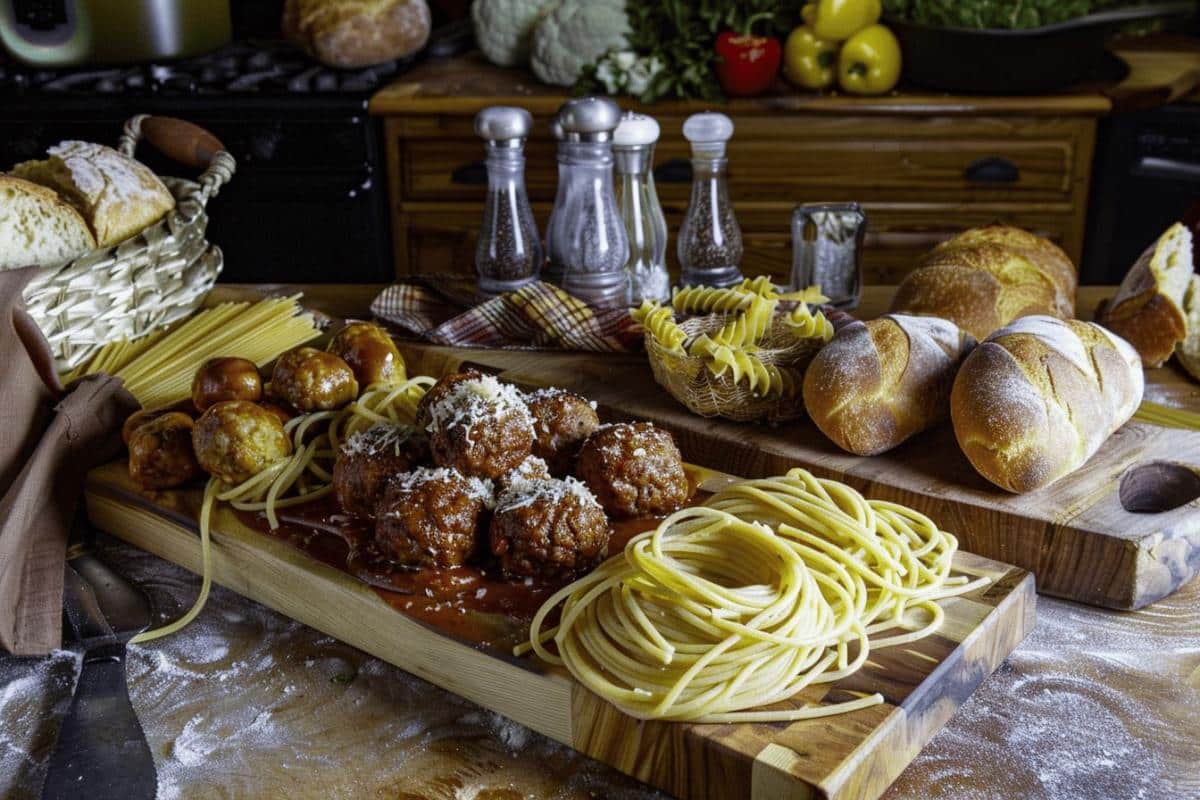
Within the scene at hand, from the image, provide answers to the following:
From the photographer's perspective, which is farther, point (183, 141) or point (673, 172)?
point (673, 172)

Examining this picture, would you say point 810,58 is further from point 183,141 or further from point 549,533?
point 549,533

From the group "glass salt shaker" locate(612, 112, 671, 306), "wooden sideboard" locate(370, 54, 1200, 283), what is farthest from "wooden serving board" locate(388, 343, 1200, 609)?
"wooden sideboard" locate(370, 54, 1200, 283)

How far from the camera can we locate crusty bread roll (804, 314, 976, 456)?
1635 millimetres

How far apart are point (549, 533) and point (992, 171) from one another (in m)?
2.95

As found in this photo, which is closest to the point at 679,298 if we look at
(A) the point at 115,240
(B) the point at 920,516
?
(B) the point at 920,516

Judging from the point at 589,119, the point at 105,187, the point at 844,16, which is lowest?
the point at 105,187

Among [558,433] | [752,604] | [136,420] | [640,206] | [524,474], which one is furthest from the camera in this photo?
[640,206]

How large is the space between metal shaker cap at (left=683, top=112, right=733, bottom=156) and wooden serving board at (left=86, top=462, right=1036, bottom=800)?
111cm

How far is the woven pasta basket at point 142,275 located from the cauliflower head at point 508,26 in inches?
74.5

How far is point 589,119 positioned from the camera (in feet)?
6.82

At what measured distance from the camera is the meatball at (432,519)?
4.48 ft

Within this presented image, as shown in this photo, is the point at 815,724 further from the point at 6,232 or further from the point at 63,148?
the point at 63,148

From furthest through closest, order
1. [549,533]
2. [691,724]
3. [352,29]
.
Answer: [352,29]
[549,533]
[691,724]

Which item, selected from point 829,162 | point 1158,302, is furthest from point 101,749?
point 829,162
